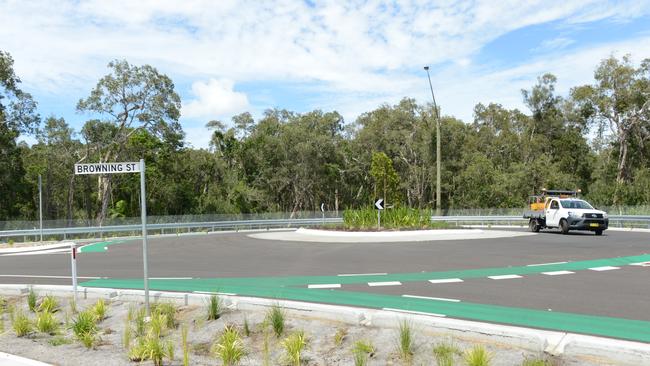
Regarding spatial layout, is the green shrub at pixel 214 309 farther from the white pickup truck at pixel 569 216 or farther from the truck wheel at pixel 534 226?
the truck wheel at pixel 534 226

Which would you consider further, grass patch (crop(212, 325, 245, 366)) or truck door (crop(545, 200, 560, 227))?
truck door (crop(545, 200, 560, 227))

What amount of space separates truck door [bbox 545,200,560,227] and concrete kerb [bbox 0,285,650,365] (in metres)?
23.2

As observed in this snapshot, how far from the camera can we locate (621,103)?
56719mm

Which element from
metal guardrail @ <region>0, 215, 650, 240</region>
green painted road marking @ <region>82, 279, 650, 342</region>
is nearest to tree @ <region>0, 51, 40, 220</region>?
metal guardrail @ <region>0, 215, 650, 240</region>

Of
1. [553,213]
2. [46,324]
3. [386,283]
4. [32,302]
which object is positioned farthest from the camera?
[553,213]

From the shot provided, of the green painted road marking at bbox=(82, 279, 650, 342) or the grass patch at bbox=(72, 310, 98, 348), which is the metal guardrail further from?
the grass patch at bbox=(72, 310, 98, 348)

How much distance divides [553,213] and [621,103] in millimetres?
34584

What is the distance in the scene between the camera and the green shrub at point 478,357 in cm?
533

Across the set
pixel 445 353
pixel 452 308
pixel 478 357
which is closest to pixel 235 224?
pixel 452 308

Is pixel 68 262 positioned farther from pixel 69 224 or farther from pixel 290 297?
pixel 69 224

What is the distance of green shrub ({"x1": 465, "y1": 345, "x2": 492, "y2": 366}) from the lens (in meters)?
5.33

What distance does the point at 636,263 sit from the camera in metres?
14.7

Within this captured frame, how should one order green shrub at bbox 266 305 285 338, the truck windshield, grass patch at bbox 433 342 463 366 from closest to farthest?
1. grass patch at bbox 433 342 463 366
2. green shrub at bbox 266 305 285 338
3. the truck windshield

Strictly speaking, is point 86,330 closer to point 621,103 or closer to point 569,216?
point 569,216
